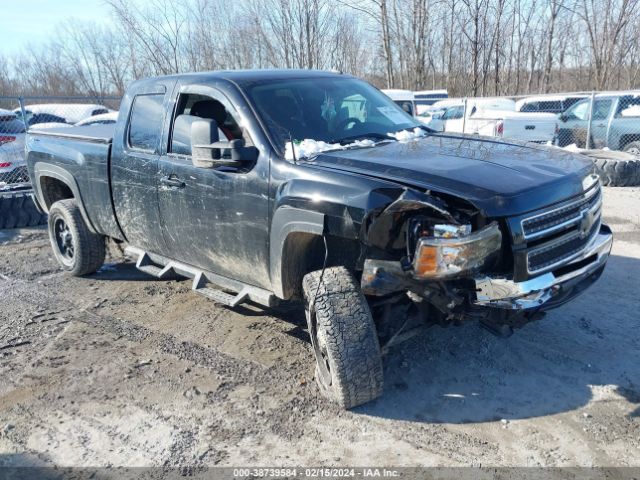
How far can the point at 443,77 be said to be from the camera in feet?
95.3

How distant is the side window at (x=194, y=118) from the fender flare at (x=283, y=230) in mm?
865

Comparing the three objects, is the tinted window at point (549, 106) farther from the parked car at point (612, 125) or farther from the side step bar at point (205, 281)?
the side step bar at point (205, 281)

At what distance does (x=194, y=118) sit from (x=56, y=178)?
2579mm

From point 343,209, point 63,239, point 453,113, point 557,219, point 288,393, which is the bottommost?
point 288,393

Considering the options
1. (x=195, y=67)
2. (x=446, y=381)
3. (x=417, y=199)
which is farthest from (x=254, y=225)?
(x=195, y=67)

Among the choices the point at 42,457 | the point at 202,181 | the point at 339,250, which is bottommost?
the point at 42,457

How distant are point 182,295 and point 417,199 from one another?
3324 millimetres

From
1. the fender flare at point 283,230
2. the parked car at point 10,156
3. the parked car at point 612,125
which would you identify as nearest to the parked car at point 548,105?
the parked car at point 612,125

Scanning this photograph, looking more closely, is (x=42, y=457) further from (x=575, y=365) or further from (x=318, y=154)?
(x=575, y=365)

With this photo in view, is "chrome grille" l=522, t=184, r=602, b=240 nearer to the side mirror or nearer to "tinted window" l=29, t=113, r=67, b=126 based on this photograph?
the side mirror

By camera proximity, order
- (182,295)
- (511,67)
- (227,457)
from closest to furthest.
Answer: (227,457)
(182,295)
(511,67)

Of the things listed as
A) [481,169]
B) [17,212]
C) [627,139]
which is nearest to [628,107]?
[627,139]

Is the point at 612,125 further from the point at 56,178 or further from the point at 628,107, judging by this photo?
the point at 56,178

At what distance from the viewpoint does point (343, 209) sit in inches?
119
